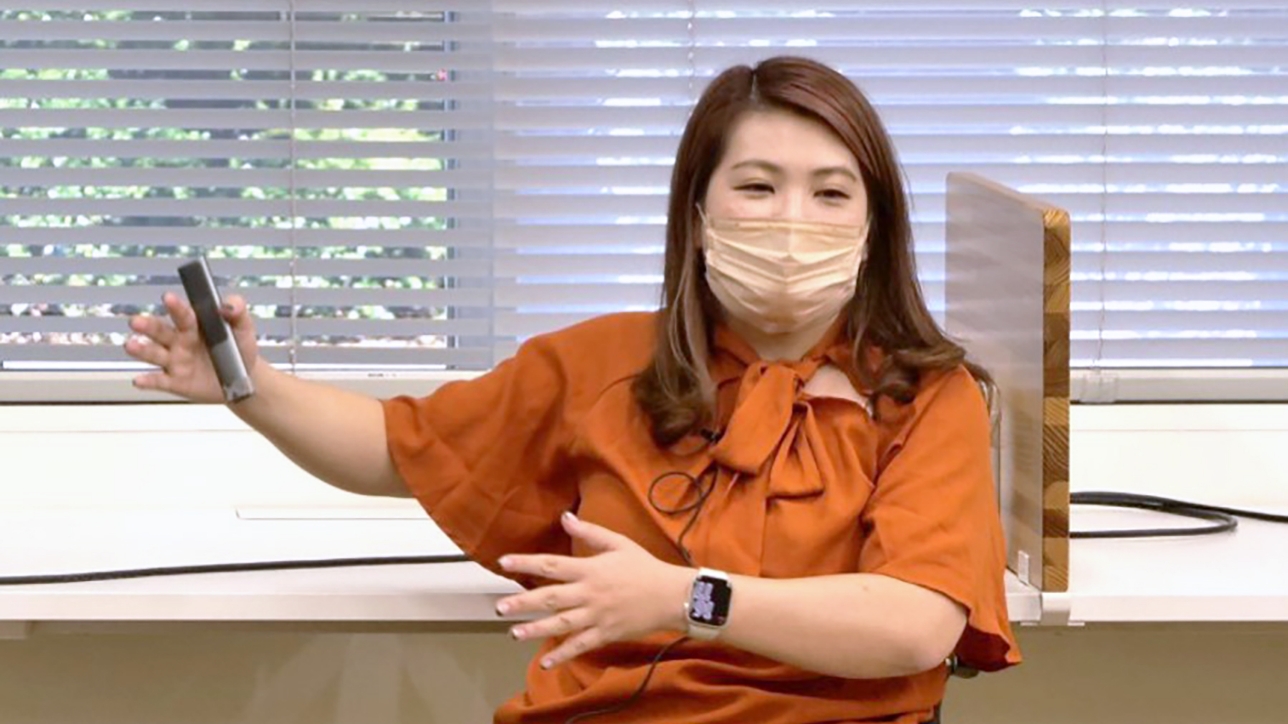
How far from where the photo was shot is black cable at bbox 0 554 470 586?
1.80 m

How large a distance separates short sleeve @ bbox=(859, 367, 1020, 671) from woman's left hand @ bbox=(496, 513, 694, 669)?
19 cm

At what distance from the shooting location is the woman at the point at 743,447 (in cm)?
155

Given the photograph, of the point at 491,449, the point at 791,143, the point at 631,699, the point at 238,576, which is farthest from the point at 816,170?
the point at 238,576

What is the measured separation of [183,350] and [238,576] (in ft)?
1.17

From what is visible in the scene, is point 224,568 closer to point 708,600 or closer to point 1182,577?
point 708,600

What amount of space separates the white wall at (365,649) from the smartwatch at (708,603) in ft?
2.78

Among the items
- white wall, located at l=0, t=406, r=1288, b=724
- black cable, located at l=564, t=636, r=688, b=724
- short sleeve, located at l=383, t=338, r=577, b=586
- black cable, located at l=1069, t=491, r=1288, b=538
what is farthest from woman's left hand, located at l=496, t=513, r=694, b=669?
white wall, located at l=0, t=406, r=1288, b=724

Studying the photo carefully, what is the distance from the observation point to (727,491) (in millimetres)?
1636

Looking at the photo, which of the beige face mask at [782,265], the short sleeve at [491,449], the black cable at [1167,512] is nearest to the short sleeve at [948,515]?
the beige face mask at [782,265]

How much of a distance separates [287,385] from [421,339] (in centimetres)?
74

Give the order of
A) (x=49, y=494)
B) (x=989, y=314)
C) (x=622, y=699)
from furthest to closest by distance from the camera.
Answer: (x=49, y=494)
(x=989, y=314)
(x=622, y=699)

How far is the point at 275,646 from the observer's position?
233cm

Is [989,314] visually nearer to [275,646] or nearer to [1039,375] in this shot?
[1039,375]

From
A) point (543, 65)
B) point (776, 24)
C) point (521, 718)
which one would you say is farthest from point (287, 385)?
point (776, 24)
